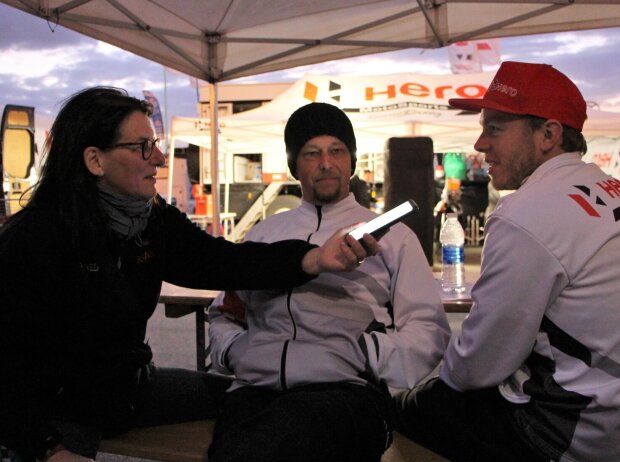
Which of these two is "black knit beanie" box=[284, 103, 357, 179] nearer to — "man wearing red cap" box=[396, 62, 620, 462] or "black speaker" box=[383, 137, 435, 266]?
"man wearing red cap" box=[396, 62, 620, 462]

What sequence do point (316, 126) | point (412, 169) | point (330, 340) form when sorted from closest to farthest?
point (330, 340) → point (316, 126) → point (412, 169)

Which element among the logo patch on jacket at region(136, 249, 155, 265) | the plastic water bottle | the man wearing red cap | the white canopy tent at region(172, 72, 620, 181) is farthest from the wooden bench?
the white canopy tent at region(172, 72, 620, 181)

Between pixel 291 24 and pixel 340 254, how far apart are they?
12.2 ft

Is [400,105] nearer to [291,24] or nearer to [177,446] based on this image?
[291,24]

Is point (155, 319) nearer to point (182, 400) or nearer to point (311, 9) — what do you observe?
point (311, 9)

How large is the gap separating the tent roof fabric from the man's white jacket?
3044 millimetres

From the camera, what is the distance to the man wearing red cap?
1.54 m

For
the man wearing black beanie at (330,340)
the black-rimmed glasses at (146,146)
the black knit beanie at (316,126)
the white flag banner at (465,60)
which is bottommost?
the man wearing black beanie at (330,340)

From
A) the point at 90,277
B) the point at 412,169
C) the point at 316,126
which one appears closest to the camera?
the point at 90,277

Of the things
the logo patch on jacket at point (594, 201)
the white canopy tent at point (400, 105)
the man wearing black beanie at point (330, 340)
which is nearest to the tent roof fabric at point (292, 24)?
the man wearing black beanie at point (330, 340)

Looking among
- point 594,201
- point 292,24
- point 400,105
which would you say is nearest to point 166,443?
point 594,201

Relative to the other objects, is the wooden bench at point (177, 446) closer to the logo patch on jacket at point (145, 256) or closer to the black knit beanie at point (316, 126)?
the logo patch on jacket at point (145, 256)

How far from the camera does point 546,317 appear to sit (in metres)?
1.62

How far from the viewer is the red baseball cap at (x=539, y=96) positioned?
1836 millimetres
